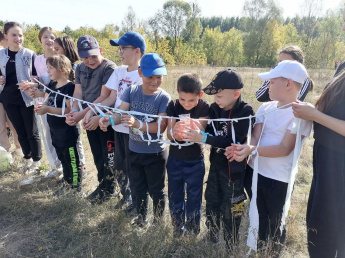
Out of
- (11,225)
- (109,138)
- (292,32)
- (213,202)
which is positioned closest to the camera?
(213,202)

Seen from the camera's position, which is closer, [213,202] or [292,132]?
[292,132]

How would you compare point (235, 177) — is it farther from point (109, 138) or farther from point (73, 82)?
point (73, 82)

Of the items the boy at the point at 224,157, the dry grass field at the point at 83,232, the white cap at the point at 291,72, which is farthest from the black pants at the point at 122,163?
the white cap at the point at 291,72

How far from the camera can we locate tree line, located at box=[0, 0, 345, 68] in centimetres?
2389

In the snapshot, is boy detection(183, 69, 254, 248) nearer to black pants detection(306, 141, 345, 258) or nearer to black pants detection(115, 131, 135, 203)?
black pants detection(306, 141, 345, 258)

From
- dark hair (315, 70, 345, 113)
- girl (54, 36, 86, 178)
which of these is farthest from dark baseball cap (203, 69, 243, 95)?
girl (54, 36, 86, 178)

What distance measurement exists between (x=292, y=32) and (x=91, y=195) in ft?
141

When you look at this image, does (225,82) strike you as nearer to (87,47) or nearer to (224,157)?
(224,157)

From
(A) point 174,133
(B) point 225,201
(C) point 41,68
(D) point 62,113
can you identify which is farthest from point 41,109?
(B) point 225,201

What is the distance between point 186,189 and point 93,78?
1.75 metres

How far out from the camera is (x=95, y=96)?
3.23 meters

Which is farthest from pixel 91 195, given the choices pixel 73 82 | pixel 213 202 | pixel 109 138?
pixel 213 202

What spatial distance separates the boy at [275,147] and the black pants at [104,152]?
1.82m

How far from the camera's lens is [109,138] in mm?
3377
